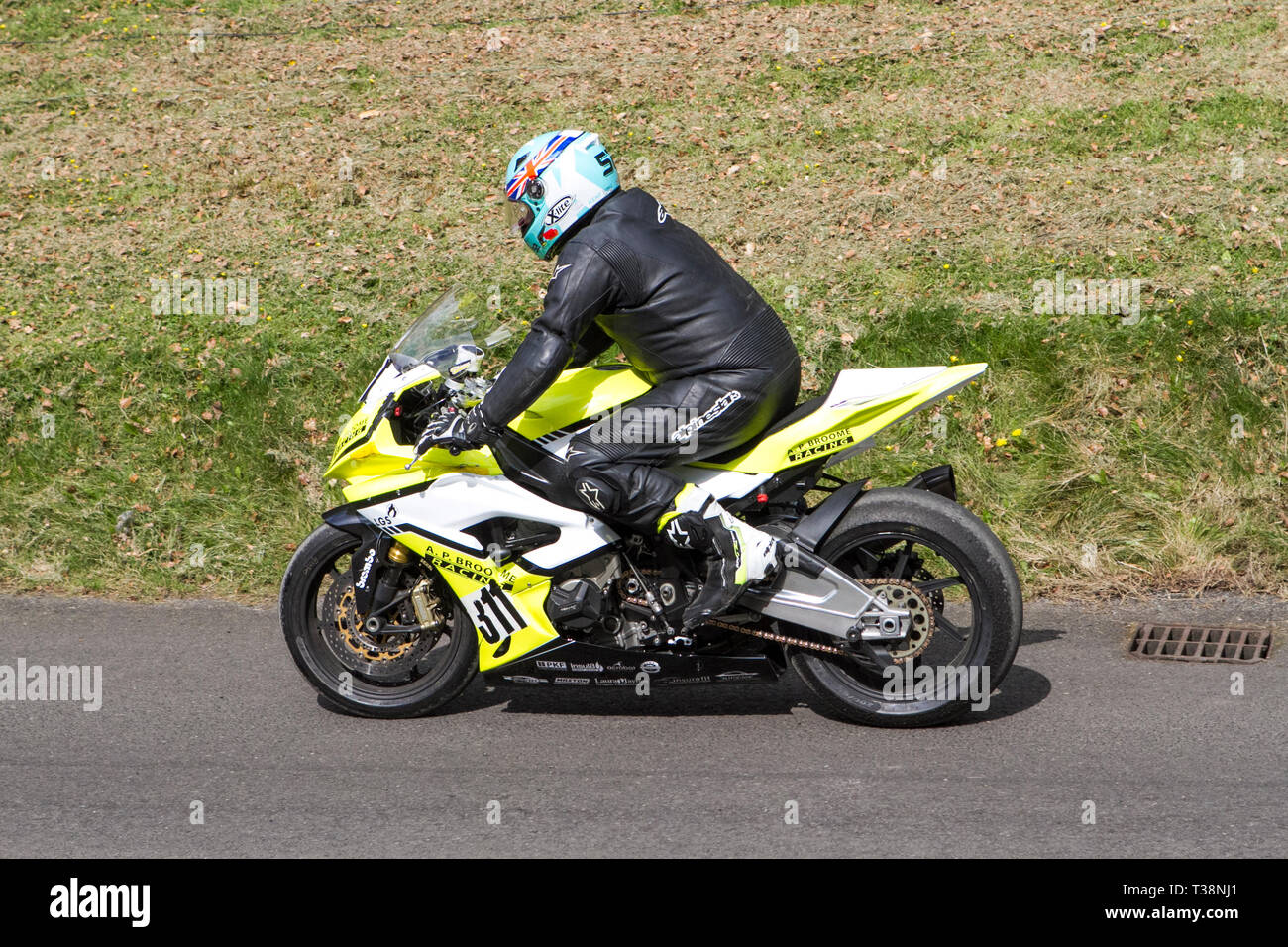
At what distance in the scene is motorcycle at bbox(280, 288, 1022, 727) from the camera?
4.77m

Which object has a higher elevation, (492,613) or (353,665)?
(492,613)

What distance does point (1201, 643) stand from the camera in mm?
5672

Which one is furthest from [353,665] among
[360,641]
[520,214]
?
A: [520,214]

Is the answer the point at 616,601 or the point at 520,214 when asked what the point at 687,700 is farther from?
the point at 520,214

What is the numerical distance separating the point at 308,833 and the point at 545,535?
139cm

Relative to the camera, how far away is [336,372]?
8406 mm

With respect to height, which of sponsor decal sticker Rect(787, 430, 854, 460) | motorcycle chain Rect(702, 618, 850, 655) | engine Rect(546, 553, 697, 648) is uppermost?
sponsor decal sticker Rect(787, 430, 854, 460)

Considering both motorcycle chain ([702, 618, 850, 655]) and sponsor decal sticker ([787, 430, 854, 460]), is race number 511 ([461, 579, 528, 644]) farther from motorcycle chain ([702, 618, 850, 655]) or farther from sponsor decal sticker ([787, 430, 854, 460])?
sponsor decal sticker ([787, 430, 854, 460])

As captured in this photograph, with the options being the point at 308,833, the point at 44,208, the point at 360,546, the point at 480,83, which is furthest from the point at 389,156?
the point at 308,833

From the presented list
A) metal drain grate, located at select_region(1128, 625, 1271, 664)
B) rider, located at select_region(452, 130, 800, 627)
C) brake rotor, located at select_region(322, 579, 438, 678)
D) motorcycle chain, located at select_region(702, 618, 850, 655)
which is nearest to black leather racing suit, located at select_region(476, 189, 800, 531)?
rider, located at select_region(452, 130, 800, 627)

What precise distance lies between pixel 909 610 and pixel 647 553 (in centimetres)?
101

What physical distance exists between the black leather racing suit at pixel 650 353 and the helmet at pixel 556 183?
6 centimetres
